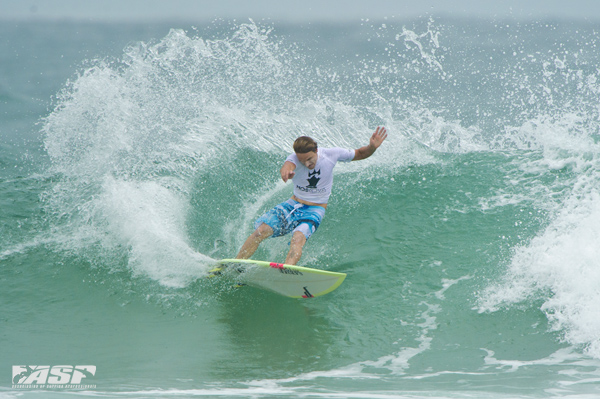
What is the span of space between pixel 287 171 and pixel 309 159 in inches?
14.2

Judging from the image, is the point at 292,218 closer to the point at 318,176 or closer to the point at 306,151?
the point at 318,176

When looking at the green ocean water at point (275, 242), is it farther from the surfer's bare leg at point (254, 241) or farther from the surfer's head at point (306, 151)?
the surfer's head at point (306, 151)

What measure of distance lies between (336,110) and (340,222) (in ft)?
9.86

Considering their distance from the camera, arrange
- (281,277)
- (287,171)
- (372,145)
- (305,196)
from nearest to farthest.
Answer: (281,277)
(287,171)
(372,145)
(305,196)

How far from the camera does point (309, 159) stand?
225 inches

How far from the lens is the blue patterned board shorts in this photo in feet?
19.2

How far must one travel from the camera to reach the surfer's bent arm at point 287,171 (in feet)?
17.6

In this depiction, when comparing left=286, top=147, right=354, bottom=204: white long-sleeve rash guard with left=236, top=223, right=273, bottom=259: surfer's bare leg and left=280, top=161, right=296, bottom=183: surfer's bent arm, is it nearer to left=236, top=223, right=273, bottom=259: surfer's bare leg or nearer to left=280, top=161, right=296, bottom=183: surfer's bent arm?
left=280, top=161, right=296, bottom=183: surfer's bent arm

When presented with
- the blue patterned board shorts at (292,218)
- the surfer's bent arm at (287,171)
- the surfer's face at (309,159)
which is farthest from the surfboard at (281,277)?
the surfer's face at (309,159)

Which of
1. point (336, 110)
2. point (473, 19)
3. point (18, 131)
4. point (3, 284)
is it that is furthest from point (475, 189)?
point (473, 19)

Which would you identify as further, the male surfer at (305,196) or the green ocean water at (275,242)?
the male surfer at (305,196)

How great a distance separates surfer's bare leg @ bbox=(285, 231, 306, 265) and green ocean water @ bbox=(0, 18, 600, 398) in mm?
499

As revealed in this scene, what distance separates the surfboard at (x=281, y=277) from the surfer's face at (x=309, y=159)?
48.8 inches

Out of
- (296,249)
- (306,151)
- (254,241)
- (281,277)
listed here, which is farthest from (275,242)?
(306,151)
